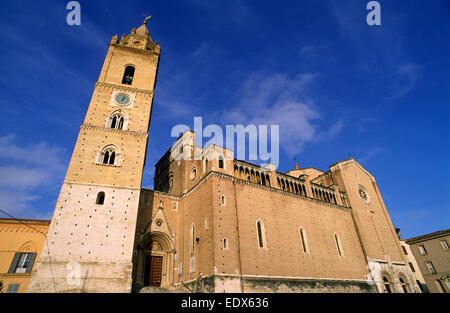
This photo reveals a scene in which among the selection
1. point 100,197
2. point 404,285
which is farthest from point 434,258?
point 100,197

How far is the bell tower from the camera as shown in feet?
51.9

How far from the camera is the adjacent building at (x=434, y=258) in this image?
3395 cm

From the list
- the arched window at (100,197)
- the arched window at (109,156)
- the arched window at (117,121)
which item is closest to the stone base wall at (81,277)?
the arched window at (100,197)

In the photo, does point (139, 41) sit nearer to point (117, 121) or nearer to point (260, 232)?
point (117, 121)

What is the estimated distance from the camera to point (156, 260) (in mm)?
21391

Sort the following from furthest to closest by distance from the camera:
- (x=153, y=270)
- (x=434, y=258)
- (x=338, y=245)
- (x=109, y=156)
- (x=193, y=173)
Result: (x=434, y=258) → (x=338, y=245) → (x=193, y=173) → (x=153, y=270) → (x=109, y=156)

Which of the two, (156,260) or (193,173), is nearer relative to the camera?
(156,260)

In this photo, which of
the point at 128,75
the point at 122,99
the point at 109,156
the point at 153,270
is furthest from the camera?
the point at 128,75

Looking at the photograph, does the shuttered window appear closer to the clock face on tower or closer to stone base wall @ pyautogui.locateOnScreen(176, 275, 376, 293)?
stone base wall @ pyautogui.locateOnScreen(176, 275, 376, 293)

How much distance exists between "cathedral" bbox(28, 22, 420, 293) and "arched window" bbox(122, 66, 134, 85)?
113 mm

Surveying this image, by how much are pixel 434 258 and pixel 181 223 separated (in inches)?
1385

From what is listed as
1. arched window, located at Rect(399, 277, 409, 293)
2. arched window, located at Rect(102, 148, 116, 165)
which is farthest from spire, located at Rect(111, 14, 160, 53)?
arched window, located at Rect(399, 277, 409, 293)

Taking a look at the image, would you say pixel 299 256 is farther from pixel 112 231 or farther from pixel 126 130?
pixel 126 130
